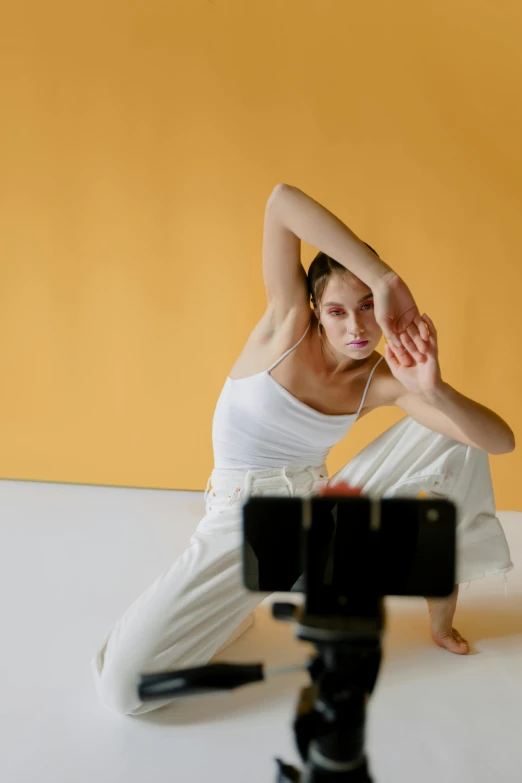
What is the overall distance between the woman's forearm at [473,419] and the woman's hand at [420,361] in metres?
0.02

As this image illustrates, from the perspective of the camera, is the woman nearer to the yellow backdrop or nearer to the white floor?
the white floor

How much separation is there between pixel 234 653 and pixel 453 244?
5.77ft

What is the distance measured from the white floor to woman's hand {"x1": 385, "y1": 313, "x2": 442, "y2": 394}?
49 centimetres

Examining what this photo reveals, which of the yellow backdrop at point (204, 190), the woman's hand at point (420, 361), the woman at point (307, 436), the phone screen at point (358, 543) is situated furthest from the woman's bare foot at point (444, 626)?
the yellow backdrop at point (204, 190)

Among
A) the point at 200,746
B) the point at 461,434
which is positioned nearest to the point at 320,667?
the point at 200,746

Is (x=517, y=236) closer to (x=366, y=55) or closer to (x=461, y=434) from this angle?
(x=366, y=55)

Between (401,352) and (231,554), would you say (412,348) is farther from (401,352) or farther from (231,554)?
(231,554)

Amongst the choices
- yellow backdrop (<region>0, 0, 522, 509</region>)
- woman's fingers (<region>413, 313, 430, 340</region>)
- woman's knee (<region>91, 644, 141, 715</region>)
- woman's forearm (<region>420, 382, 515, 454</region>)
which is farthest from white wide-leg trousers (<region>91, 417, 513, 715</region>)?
yellow backdrop (<region>0, 0, 522, 509</region>)

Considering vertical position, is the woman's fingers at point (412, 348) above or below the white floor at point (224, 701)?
above

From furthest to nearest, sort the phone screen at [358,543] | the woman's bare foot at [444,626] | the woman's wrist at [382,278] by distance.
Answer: the woman's bare foot at [444,626] < the woman's wrist at [382,278] < the phone screen at [358,543]

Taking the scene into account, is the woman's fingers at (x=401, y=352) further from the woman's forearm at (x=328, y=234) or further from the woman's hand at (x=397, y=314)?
the woman's forearm at (x=328, y=234)

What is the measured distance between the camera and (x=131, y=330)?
2992 millimetres

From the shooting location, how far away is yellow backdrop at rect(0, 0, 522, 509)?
2697 mm

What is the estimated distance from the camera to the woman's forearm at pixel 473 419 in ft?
4.39
